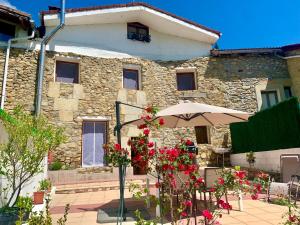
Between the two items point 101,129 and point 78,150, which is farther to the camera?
point 101,129

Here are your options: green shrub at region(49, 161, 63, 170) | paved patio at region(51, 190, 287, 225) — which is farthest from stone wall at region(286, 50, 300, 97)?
green shrub at region(49, 161, 63, 170)

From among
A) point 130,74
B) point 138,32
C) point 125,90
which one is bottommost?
point 125,90

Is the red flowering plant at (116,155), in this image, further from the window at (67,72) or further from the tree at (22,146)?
the window at (67,72)

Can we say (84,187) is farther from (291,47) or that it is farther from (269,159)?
(291,47)

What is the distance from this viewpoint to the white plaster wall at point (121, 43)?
41.3ft

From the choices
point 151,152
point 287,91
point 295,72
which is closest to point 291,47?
point 295,72

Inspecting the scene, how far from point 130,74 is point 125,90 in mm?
1103

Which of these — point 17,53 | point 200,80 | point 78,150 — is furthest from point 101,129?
point 200,80

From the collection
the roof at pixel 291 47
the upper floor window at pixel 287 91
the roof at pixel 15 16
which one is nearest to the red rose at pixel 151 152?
the roof at pixel 15 16

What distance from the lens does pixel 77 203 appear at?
694 cm

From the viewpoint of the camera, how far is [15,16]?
11.1 metres

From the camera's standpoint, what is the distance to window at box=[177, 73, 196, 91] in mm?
14508

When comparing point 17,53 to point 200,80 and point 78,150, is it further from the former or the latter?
point 200,80

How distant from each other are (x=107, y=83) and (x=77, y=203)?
7.08 m
